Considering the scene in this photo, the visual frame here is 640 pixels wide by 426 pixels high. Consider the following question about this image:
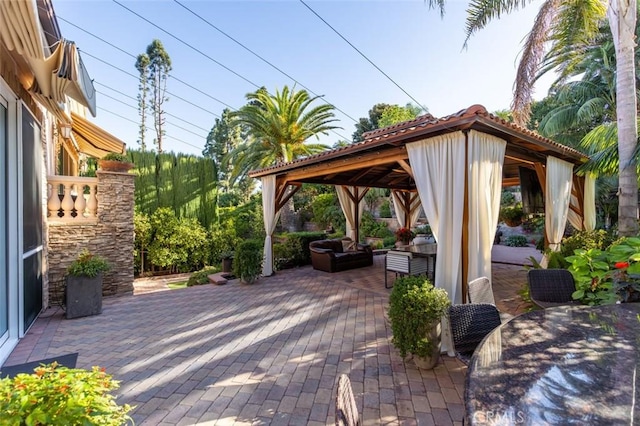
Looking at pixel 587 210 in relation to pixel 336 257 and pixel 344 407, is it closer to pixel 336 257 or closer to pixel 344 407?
pixel 336 257

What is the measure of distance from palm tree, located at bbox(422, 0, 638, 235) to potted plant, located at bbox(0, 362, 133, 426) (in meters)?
6.90

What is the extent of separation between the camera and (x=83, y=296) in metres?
4.62

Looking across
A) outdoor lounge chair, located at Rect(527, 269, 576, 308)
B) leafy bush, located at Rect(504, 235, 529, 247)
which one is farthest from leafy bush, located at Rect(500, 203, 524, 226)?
outdoor lounge chair, located at Rect(527, 269, 576, 308)

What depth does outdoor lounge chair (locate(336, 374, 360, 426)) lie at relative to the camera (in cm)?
105

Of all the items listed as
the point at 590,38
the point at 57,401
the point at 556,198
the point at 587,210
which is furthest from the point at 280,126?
the point at 57,401

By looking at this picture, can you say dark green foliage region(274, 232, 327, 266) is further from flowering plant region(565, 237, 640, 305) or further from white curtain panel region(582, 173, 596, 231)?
white curtain panel region(582, 173, 596, 231)

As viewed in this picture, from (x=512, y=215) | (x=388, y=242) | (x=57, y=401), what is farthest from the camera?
(x=512, y=215)

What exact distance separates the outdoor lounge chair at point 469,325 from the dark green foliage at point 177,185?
10.9 metres

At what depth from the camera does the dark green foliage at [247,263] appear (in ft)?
22.7

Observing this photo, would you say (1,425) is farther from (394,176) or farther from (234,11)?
(394,176)

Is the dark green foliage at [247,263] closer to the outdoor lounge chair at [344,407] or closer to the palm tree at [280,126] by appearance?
the outdoor lounge chair at [344,407]

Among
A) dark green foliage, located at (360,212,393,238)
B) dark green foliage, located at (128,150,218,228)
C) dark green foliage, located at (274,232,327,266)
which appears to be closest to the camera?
dark green foliage, located at (274,232,327,266)

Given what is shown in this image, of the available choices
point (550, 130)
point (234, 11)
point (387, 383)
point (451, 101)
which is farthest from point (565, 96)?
point (387, 383)

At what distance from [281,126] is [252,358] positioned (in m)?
11.1
